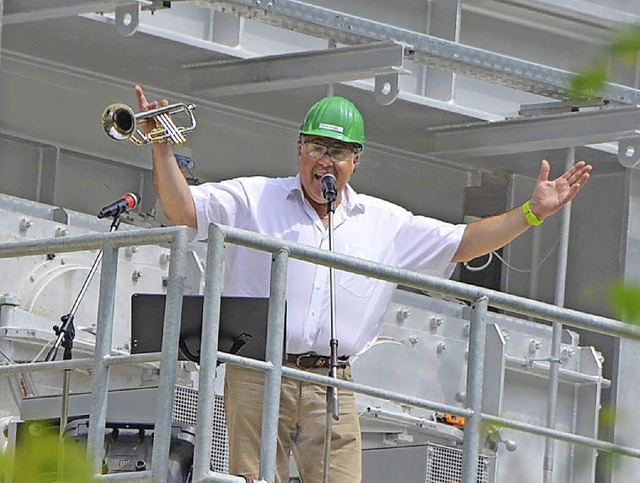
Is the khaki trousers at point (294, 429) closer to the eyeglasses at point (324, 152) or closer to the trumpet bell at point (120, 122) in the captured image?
the eyeglasses at point (324, 152)

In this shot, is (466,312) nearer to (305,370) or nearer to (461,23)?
(461,23)

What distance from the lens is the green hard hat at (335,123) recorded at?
7625mm

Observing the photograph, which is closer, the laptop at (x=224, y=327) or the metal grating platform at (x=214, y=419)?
the laptop at (x=224, y=327)

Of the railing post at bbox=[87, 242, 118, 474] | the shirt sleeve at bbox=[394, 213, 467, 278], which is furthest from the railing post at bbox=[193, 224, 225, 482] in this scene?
the shirt sleeve at bbox=[394, 213, 467, 278]

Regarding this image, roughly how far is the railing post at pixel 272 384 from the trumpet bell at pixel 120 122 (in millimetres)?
1258

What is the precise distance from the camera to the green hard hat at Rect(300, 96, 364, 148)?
762 cm

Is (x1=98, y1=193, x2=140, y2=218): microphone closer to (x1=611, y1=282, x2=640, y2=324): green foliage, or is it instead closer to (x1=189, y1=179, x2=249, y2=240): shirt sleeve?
(x1=189, y1=179, x2=249, y2=240): shirt sleeve

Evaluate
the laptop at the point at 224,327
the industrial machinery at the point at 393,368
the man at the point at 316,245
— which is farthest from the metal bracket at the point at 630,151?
the laptop at the point at 224,327

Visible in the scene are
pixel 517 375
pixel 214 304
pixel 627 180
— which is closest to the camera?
pixel 214 304

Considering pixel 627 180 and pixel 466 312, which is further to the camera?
pixel 627 180

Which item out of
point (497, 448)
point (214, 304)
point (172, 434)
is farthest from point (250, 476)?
point (497, 448)

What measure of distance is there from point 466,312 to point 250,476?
6.51m

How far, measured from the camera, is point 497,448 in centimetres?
1231

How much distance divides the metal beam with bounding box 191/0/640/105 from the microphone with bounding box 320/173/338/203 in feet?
12.6
